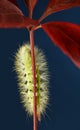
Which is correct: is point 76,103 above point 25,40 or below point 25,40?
below

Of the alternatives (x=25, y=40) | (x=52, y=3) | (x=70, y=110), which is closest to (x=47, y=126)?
(x=70, y=110)

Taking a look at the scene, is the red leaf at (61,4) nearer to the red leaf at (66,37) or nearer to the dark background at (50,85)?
the red leaf at (66,37)

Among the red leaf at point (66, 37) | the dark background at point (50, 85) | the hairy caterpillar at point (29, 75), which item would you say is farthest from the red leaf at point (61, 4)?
the dark background at point (50, 85)

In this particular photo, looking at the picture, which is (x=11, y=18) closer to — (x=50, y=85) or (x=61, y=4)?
(x=61, y=4)

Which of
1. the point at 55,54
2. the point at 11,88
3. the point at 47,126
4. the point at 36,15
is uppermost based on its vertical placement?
the point at 36,15

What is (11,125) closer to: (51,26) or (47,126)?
(47,126)

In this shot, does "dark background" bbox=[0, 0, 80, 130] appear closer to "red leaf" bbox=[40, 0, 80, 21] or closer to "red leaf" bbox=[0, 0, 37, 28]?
"red leaf" bbox=[40, 0, 80, 21]

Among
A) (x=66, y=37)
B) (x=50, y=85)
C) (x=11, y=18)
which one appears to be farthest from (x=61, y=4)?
(x=50, y=85)
